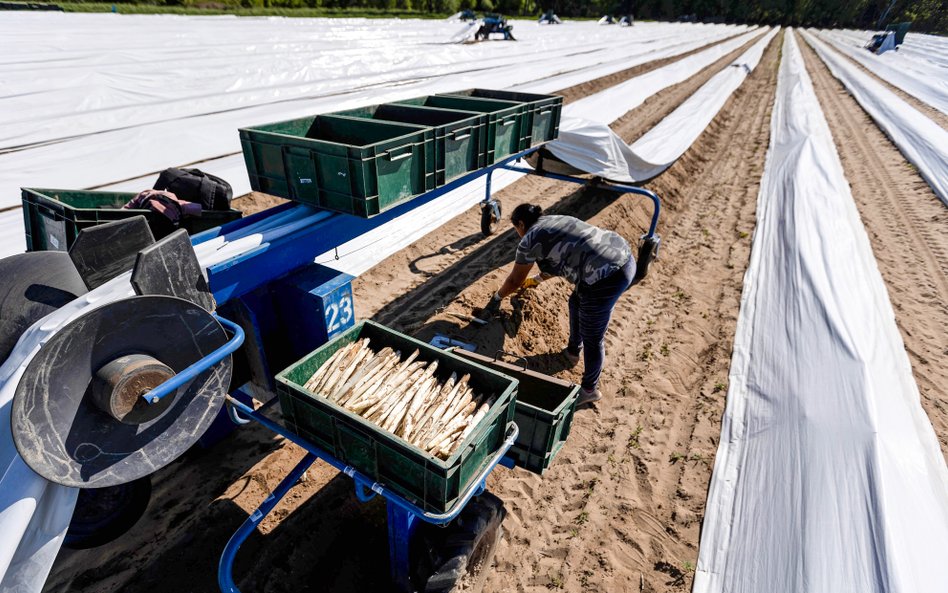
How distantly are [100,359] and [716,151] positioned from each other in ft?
55.5

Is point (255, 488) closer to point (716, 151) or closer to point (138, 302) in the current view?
point (138, 302)

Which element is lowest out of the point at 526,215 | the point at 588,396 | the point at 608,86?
the point at 588,396

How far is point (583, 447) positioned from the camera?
16.3ft

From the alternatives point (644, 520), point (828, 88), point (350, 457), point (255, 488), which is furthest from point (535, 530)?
point (828, 88)

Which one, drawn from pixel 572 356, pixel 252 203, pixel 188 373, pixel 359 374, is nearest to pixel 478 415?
pixel 359 374

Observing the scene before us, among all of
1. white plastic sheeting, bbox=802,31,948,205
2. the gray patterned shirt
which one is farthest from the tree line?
the gray patterned shirt

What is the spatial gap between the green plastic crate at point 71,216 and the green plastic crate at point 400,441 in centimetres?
242

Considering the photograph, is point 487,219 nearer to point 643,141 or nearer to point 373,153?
point 373,153

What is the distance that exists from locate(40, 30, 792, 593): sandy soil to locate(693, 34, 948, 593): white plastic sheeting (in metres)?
0.29

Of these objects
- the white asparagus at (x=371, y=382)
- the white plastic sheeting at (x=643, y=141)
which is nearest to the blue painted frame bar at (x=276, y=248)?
the white asparagus at (x=371, y=382)

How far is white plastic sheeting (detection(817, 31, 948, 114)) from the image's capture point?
22.7 metres

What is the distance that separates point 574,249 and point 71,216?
4582 millimetres

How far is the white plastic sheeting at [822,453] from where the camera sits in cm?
355

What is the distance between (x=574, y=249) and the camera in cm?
461
